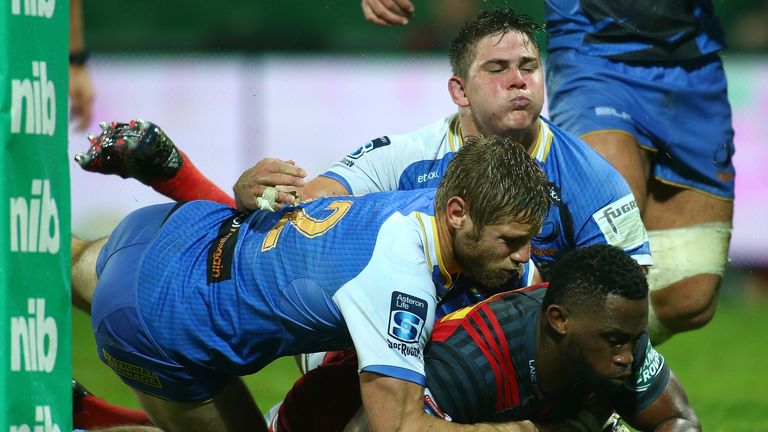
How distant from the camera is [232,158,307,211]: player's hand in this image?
4359 mm

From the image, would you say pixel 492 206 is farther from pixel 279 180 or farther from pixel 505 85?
pixel 505 85

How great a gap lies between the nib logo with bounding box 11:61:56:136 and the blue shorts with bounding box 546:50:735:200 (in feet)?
10.9

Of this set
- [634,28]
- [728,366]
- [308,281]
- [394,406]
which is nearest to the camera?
[394,406]

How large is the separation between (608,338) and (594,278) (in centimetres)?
20

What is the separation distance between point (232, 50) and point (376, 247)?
25.8 feet

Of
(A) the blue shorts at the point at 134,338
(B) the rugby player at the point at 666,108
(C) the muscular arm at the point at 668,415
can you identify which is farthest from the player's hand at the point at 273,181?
(B) the rugby player at the point at 666,108

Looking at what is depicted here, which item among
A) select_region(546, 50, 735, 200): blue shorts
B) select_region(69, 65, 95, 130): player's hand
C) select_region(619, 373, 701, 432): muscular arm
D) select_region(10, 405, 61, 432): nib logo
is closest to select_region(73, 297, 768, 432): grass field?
select_region(546, 50, 735, 200): blue shorts

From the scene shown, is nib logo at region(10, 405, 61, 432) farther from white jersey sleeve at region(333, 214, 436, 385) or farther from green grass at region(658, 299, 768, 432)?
green grass at region(658, 299, 768, 432)

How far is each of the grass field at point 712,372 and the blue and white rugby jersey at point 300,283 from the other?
2.73 metres

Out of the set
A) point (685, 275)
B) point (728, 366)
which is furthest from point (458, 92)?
point (728, 366)

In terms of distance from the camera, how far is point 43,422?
3303mm

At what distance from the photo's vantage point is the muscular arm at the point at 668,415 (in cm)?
433

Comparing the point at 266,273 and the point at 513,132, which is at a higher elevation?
the point at 513,132

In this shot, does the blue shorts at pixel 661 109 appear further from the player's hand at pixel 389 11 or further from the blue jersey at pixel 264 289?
the blue jersey at pixel 264 289
